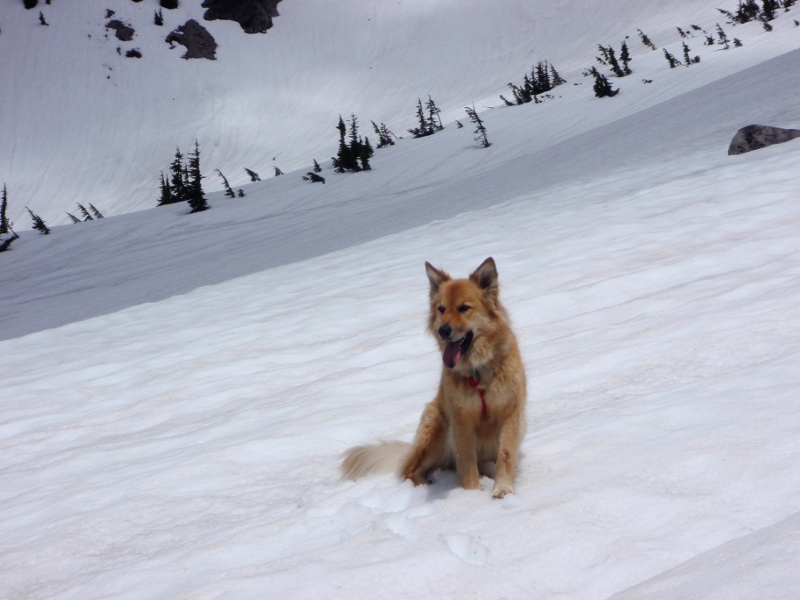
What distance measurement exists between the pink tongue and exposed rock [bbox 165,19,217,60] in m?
39.1

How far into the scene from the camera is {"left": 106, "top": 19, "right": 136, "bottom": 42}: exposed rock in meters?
38.3

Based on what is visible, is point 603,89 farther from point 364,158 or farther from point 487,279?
point 487,279

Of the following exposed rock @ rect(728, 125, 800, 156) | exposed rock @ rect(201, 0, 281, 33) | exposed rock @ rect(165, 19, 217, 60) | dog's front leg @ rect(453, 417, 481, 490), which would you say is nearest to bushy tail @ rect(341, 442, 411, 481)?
dog's front leg @ rect(453, 417, 481, 490)

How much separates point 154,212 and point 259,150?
12.0 meters

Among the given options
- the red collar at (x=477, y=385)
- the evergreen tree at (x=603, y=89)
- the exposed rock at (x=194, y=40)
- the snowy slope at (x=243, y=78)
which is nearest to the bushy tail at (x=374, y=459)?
the red collar at (x=477, y=385)

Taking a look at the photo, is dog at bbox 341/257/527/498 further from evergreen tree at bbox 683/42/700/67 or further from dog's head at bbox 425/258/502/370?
evergreen tree at bbox 683/42/700/67

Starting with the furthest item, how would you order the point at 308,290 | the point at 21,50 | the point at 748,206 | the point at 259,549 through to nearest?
the point at 21,50 → the point at 308,290 → the point at 748,206 → the point at 259,549

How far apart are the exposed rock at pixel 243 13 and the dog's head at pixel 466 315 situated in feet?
139

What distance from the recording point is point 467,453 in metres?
3.18

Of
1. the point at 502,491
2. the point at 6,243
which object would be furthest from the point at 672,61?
the point at 502,491

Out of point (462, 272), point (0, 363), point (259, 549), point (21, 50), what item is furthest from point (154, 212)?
point (21, 50)

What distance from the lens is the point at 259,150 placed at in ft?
96.5

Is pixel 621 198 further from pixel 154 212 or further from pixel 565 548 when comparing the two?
pixel 154 212

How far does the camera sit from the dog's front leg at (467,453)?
3174 millimetres
